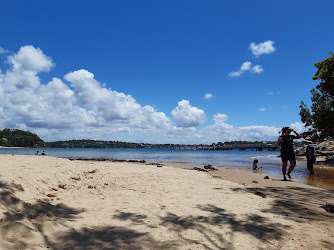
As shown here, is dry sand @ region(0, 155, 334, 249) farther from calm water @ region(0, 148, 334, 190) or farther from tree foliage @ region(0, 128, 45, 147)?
tree foliage @ region(0, 128, 45, 147)

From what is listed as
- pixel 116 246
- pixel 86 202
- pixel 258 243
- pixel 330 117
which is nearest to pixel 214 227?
pixel 258 243

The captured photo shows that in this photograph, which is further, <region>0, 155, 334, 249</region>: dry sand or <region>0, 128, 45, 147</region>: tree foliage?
<region>0, 128, 45, 147</region>: tree foliage

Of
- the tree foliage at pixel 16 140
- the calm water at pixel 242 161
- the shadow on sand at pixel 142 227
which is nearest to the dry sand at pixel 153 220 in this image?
the shadow on sand at pixel 142 227

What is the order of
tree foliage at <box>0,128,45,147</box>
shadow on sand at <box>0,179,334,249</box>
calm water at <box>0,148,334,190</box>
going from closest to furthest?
shadow on sand at <box>0,179,334,249</box> < calm water at <box>0,148,334,190</box> < tree foliage at <box>0,128,45,147</box>

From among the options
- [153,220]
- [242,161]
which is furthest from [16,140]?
[153,220]

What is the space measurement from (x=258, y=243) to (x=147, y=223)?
1.86 metres

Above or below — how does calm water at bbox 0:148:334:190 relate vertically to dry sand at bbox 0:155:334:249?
below

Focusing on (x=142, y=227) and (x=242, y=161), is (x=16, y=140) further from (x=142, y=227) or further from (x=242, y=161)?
(x=142, y=227)

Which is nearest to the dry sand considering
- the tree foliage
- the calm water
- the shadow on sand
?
the shadow on sand

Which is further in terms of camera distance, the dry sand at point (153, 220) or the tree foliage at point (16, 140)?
the tree foliage at point (16, 140)

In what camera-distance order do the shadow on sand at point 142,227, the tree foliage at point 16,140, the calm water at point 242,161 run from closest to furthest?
the shadow on sand at point 142,227 → the calm water at point 242,161 → the tree foliage at point 16,140

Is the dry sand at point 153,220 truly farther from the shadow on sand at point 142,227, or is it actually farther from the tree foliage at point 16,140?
the tree foliage at point 16,140

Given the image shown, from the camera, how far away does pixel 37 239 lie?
2.98 metres

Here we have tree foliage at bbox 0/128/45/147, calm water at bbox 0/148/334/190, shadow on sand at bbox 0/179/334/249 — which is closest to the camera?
shadow on sand at bbox 0/179/334/249
